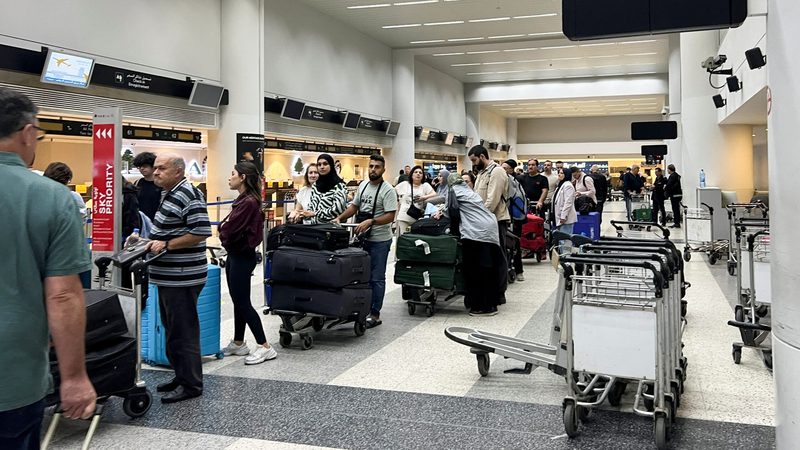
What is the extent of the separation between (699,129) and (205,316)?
43.4ft

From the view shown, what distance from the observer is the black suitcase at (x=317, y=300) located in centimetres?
520

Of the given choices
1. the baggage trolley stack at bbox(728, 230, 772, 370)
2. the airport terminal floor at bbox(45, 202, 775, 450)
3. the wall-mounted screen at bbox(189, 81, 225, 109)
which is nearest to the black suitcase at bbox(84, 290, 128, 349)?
the airport terminal floor at bbox(45, 202, 775, 450)

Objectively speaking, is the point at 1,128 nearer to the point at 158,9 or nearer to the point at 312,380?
the point at 312,380

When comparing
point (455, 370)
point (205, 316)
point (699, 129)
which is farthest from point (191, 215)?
point (699, 129)

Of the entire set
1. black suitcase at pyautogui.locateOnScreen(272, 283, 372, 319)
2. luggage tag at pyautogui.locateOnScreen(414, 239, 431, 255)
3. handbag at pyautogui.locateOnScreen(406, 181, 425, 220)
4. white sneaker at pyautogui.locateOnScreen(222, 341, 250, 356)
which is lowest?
white sneaker at pyautogui.locateOnScreen(222, 341, 250, 356)

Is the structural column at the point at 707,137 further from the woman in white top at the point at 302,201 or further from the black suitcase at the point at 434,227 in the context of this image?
the woman in white top at the point at 302,201

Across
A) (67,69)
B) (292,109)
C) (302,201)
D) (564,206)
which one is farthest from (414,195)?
(292,109)

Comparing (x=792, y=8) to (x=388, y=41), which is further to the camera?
(x=388, y=41)

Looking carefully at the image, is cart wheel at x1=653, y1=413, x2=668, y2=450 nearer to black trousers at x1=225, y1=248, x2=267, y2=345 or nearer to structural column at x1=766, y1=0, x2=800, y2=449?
structural column at x1=766, y1=0, x2=800, y2=449

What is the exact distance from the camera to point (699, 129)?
48.2ft

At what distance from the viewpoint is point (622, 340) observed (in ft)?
10.9

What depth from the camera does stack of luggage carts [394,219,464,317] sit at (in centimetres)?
647

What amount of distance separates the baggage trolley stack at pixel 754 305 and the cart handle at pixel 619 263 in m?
1.73

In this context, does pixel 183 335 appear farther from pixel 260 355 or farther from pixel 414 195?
pixel 414 195
